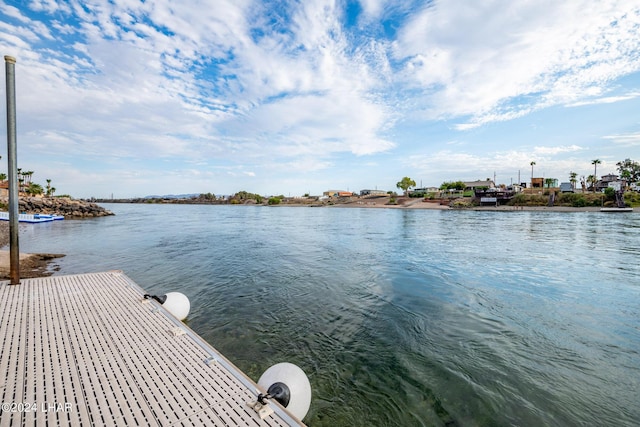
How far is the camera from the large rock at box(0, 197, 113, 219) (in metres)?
42.6

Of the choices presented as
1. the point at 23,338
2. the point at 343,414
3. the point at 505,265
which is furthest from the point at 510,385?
the point at 505,265

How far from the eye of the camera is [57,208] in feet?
149

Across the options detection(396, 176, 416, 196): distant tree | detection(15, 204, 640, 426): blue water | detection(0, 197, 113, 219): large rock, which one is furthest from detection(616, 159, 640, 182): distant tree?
detection(0, 197, 113, 219): large rock

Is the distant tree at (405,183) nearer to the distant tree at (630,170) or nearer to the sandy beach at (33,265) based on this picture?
the distant tree at (630,170)

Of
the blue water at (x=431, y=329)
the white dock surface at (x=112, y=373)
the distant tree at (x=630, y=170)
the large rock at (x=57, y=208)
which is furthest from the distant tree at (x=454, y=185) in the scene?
the white dock surface at (x=112, y=373)

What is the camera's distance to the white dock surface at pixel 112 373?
247 centimetres

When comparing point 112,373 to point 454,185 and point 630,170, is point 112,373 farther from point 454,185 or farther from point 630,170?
point 630,170

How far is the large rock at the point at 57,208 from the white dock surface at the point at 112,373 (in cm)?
5353

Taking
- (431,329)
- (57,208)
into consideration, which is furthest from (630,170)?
(57,208)

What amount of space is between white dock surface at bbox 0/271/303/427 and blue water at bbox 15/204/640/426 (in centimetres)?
152

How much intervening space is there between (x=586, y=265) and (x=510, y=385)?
38.9 feet

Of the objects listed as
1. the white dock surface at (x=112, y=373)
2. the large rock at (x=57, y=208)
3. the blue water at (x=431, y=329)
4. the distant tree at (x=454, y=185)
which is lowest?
the blue water at (x=431, y=329)

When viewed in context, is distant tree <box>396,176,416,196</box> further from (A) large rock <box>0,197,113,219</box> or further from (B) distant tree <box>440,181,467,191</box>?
(A) large rock <box>0,197,113,219</box>

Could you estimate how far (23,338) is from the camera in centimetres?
378
